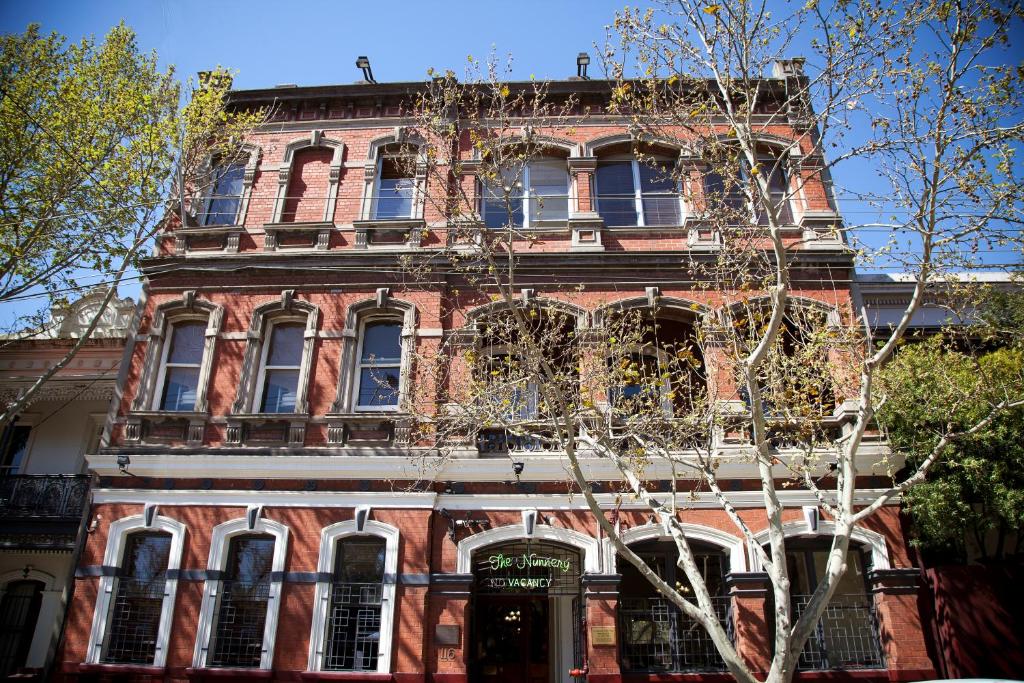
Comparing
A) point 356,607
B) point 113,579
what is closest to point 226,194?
point 113,579

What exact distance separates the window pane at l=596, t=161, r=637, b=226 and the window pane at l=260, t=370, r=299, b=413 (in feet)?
24.0

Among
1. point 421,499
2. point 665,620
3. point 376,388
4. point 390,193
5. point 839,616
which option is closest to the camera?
point 839,616

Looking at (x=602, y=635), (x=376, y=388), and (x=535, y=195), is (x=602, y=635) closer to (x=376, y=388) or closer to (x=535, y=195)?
(x=376, y=388)

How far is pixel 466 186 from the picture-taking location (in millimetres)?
15547

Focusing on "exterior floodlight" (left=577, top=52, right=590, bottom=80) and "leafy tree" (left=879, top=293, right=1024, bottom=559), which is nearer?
"leafy tree" (left=879, top=293, right=1024, bottom=559)

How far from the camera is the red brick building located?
38.9 ft

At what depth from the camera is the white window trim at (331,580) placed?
11.7 meters

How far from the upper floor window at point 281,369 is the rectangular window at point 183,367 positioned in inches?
53.7

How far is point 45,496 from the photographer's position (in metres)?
14.5

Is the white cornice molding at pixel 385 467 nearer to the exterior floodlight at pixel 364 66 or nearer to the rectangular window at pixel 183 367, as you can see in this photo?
the rectangular window at pixel 183 367

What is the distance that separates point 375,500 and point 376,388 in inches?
90.1

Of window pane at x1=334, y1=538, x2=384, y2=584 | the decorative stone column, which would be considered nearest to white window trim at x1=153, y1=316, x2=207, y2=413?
window pane at x1=334, y1=538, x2=384, y2=584

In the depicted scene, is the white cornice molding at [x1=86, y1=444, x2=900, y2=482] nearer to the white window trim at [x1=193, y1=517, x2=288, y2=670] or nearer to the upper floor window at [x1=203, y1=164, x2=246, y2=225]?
the white window trim at [x1=193, y1=517, x2=288, y2=670]

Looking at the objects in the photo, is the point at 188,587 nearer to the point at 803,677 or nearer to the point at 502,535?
the point at 502,535
